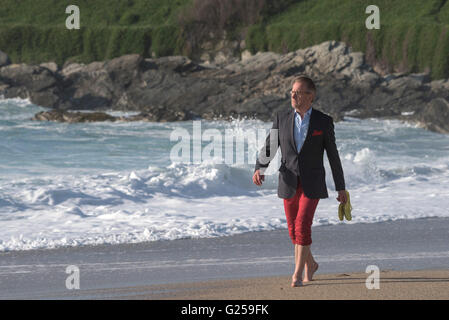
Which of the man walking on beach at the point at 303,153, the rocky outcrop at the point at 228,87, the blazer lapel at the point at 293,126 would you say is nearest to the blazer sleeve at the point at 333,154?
the man walking on beach at the point at 303,153

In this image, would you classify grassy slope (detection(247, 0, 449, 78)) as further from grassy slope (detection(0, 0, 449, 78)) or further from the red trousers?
the red trousers

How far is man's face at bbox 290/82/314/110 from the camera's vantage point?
561cm

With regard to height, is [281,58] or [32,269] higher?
[281,58]

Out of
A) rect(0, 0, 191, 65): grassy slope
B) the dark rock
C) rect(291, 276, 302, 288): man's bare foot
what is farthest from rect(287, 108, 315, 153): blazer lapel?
rect(0, 0, 191, 65): grassy slope

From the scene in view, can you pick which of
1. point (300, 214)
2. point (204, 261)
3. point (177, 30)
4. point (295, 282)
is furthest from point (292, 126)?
point (177, 30)

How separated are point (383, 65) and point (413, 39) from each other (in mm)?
2116

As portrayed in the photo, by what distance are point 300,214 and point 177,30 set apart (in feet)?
156

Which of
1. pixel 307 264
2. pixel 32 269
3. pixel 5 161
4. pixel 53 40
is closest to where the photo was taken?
pixel 307 264

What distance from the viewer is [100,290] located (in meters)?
6.27

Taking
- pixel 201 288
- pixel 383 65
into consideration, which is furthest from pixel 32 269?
pixel 383 65

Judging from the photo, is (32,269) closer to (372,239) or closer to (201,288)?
(201,288)

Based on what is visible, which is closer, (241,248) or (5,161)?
(241,248)

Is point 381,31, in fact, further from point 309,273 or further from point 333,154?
point 333,154

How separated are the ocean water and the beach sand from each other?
2.44 meters
